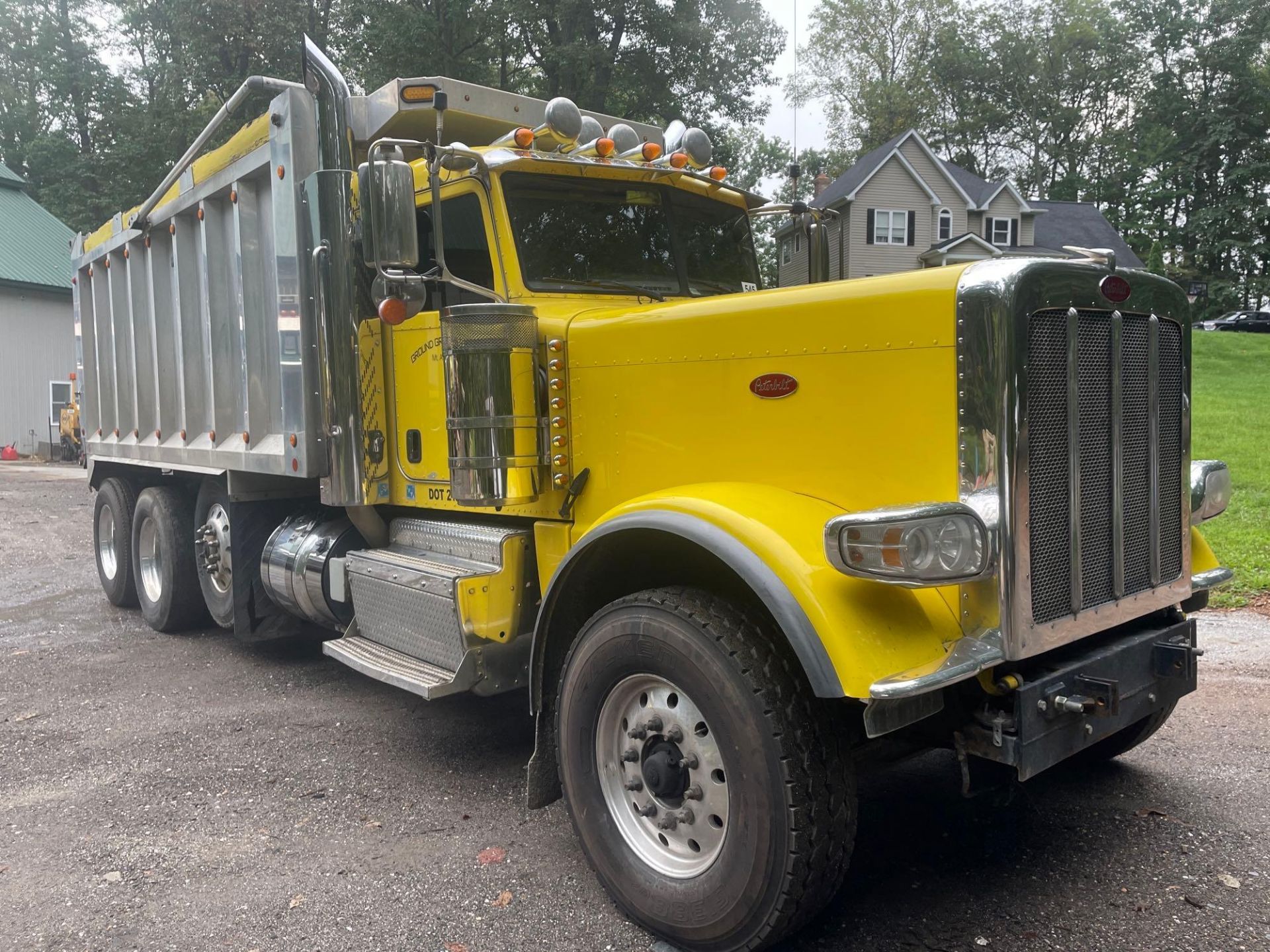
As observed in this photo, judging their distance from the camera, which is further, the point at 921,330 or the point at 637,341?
the point at 637,341

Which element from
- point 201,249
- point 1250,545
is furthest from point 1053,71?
point 201,249

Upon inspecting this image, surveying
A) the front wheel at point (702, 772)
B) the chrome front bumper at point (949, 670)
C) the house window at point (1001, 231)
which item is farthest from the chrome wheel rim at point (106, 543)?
the house window at point (1001, 231)

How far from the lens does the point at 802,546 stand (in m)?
2.85

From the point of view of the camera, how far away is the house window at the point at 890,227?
122 feet

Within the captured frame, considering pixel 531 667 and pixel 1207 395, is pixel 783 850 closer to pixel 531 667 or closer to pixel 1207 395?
pixel 531 667

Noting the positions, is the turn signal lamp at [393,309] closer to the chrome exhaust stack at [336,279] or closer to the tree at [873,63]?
the chrome exhaust stack at [336,279]

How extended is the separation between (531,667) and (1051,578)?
5.70 ft

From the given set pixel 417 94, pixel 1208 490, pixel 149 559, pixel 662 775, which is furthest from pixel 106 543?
pixel 1208 490

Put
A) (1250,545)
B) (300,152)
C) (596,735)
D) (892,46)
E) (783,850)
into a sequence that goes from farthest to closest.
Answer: (892,46)
(1250,545)
(300,152)
(596,735)
(783,850)

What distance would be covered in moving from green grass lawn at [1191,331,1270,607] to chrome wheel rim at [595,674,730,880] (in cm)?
549

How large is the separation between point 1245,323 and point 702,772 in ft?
170

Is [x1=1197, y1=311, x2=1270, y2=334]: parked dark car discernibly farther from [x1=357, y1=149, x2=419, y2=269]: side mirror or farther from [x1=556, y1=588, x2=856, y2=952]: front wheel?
[x1=556, y1=588, x2=856, y2=952]: front wheel

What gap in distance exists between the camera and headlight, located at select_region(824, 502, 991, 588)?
8.44 feet

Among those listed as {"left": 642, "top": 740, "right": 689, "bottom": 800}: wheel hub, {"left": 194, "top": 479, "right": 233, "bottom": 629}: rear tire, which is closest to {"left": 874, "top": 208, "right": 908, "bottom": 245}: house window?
{"left": 194, "top": 479, "right": 233, "bottom": 629}: rear tire
